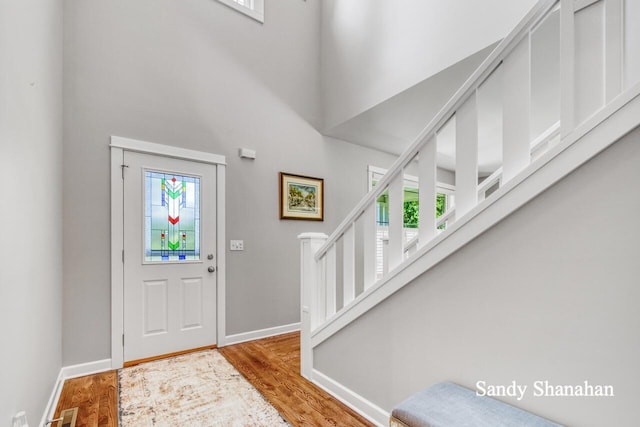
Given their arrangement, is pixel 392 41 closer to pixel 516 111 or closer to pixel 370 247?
pixel 516 111

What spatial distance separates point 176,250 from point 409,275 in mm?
2271

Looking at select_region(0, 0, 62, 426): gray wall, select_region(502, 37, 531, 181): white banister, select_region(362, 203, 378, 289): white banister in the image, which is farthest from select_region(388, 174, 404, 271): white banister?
select_region(0, 0, 62, 426): gray wall

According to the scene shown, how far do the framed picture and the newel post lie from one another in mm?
1276

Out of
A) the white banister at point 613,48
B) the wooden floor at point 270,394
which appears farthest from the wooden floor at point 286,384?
the white banister at point 613,48

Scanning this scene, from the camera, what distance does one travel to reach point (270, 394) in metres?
2.13

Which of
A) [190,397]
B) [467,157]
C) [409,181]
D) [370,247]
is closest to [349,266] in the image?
[370,247]

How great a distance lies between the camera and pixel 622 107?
38.7 inches

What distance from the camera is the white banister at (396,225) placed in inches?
69.1

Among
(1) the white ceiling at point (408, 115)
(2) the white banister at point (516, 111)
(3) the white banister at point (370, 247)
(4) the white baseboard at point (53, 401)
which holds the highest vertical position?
(1) the white ceiling at point (408, 115)

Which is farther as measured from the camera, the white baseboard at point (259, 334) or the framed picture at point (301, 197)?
the framed picture at point (301, 197)

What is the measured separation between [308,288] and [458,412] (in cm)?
136

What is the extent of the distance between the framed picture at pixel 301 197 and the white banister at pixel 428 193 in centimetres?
221

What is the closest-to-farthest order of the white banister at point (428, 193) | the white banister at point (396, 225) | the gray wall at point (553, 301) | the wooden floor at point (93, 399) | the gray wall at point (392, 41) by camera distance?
the gray wall at point (553, 301)
the white banister at point (428, 193)
the white banister at point (396, 225)
the wooden floor at point (93, 399)
the gray wall at point (392, 41)

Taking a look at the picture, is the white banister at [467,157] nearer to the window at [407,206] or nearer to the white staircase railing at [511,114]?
the white staircase railing at [511,114]
